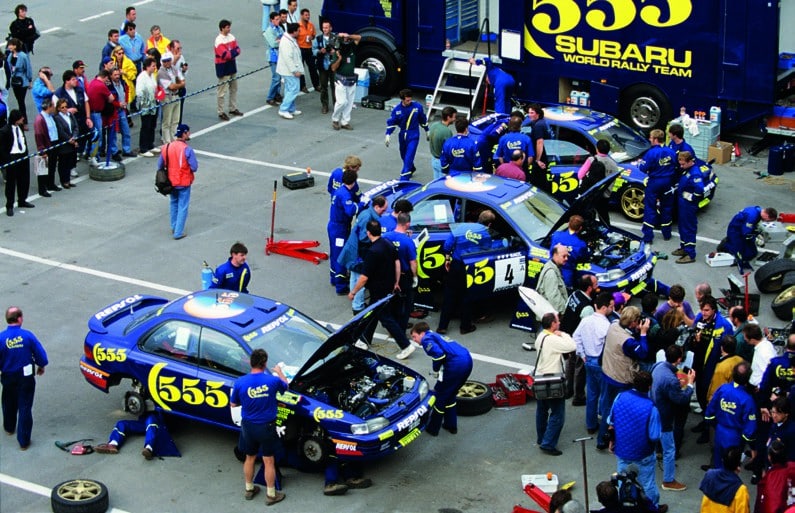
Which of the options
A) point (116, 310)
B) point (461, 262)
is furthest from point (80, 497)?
point (461, 262)

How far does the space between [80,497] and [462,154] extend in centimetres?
851

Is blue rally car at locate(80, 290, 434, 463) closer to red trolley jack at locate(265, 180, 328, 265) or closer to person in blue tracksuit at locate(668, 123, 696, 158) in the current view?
red trolley jack at locate(265, 180, 328, 265)

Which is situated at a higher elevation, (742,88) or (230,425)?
(742,88)

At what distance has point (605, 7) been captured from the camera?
22219mm

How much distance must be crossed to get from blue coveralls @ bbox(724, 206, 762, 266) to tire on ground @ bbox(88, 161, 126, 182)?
32.9 ft

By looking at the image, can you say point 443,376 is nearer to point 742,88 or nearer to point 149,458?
point 149,458

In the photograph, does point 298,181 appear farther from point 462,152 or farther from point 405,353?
point 405,353

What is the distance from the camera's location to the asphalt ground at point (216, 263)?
12.8 metres

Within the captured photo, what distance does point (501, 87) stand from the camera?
22.7 metres

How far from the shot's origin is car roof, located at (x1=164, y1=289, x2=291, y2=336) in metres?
13.3

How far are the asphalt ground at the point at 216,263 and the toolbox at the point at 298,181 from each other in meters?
0.14

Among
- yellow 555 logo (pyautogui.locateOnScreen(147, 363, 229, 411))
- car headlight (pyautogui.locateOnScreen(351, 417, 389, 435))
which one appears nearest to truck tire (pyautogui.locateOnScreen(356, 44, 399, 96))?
yellow 555 logo (pyautogui.locateOnScreen(147, 363, 229, 411))

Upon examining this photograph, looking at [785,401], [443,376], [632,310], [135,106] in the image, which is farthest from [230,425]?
[135,106]

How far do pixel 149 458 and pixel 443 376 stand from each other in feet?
10.4
